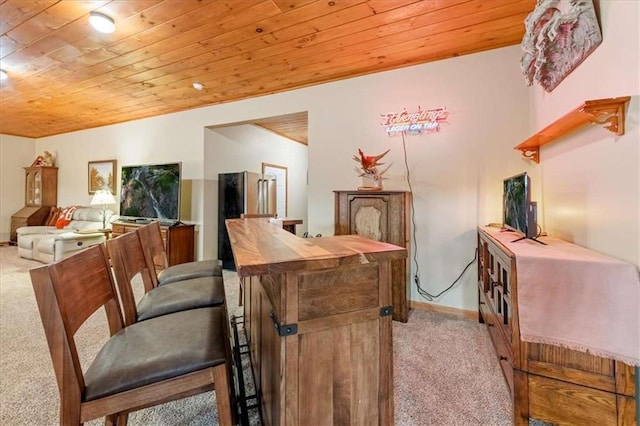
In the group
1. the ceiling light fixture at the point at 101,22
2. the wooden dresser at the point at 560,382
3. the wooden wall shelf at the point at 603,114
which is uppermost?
the ceiling light fixture at the point at 101,22

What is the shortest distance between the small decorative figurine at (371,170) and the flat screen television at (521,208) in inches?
45.9

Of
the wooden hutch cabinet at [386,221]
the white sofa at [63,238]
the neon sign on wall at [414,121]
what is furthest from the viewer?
the white sofa at [63,238]

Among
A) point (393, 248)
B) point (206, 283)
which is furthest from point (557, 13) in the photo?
point (206, 283)

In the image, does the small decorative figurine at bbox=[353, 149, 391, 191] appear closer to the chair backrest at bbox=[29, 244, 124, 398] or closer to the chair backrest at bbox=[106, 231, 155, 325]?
the chair backrest at bbox=[106, 231, 155, 325]

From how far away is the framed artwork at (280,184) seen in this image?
19.2ft

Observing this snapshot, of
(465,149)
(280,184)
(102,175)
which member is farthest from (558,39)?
(102,175)

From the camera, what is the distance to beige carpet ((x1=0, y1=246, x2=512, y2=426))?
1.48 meters

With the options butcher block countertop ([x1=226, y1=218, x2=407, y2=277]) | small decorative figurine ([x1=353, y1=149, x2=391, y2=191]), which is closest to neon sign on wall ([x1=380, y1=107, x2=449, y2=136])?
small decorative figurine ([x1=353, y1=149, x2=391, y2=191])

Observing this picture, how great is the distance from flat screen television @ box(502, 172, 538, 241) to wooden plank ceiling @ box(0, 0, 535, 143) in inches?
57.1

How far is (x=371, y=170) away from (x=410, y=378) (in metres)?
1.98

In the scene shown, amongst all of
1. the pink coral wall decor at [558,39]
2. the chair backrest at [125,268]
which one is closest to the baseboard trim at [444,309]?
Result: the pink coral wall decor at [558,39]

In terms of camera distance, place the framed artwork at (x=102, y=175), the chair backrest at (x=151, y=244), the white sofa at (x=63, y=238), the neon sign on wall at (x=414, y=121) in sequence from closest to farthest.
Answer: the chair backrest at (x=151, y=244) → the neon sign on wall at (x=414, y=121) → the white sofa at (x=63, y=238) → the framed artwork at (x=102, y=175)

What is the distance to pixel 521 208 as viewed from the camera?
5.60 feet

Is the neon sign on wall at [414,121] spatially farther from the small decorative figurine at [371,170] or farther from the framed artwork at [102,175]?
the framed artwork at [102,175]
